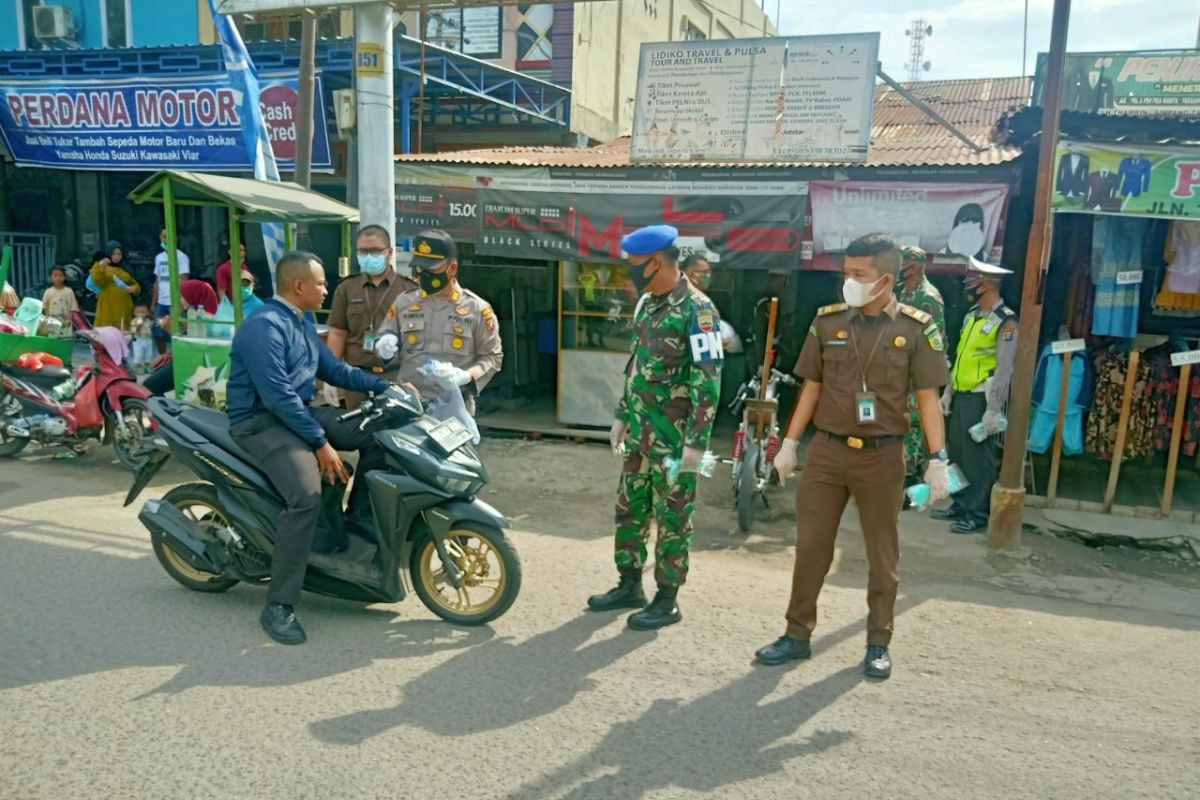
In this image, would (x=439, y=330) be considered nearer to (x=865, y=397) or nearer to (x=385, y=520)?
(x=385, y=520)

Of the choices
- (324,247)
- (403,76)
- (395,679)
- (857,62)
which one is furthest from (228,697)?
(324,247)

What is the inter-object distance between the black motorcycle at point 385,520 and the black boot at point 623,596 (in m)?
0.55

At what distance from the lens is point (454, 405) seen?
5227mm

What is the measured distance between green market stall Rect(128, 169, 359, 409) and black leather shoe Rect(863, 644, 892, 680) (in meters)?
5.24

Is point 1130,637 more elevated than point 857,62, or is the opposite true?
point 857,62

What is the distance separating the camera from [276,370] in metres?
4.14

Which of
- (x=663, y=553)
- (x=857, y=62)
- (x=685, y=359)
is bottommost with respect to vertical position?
(x=663, y=553)

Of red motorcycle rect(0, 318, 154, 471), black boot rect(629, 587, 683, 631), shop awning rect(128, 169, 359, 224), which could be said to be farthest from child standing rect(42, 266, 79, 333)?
black boot rect(629, 587, 683, 631)

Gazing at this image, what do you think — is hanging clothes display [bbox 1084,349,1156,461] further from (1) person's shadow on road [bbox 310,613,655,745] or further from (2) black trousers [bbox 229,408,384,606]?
(2) black trousers [bbox 229,408,384,606]

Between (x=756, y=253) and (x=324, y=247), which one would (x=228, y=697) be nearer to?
(x=756, y=253)

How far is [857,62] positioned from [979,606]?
16.3ft

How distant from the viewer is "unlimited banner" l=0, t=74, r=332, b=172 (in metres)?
13.0

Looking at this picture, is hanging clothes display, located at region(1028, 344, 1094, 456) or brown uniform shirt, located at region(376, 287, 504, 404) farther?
hanging clothes display, located at region(1028, 344, 1094, 456)

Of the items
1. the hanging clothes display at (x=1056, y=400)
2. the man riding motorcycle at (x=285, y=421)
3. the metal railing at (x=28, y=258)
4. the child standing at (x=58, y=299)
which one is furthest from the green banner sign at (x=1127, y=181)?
the metal railing at (x=28, y=258)
